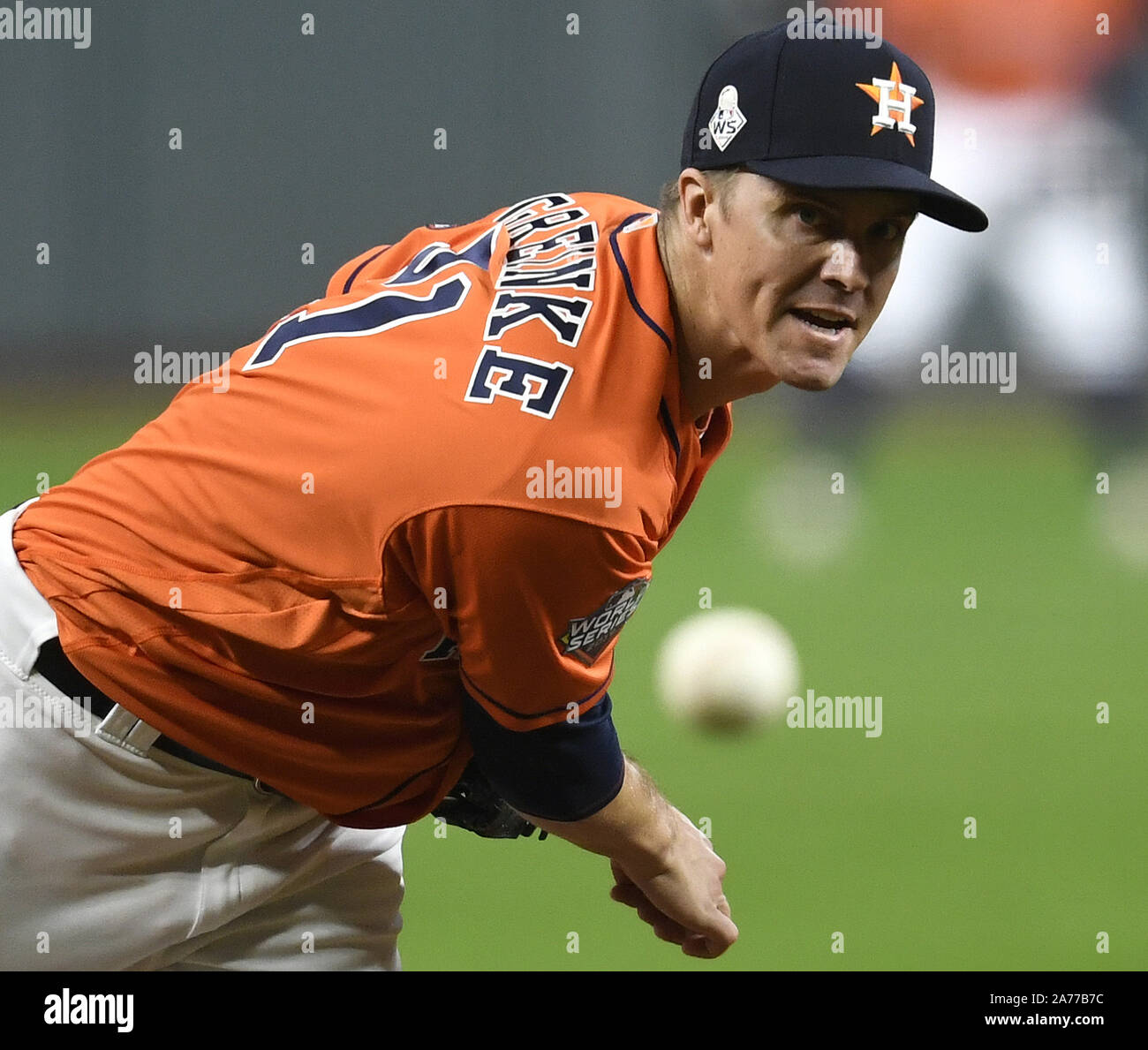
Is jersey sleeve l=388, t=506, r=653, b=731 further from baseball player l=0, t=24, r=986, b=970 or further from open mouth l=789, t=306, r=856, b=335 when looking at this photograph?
open mouth l=789, t=306, r=856, b=335

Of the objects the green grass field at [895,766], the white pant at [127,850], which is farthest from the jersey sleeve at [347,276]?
the green grass field at [895,766]

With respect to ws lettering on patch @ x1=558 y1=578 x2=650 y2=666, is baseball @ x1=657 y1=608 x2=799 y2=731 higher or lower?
lower

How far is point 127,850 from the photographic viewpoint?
236 cm

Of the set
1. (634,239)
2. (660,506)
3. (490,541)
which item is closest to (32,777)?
(490,541)

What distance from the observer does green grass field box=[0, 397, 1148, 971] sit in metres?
3.91

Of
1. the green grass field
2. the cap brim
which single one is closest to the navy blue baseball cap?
the cap brim

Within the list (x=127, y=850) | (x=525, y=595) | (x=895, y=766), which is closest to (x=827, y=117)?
(x=525, y=595)

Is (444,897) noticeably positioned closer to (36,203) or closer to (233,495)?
(233,495)

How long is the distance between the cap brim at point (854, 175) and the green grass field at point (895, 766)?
2.20m

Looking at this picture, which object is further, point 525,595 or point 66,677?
point 66,677

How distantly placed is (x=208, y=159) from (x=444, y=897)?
7.44m

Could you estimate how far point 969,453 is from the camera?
32.6ft

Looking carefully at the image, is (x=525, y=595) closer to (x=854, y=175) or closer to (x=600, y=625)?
(x=600, y=625)

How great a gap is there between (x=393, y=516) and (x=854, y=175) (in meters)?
0.74
